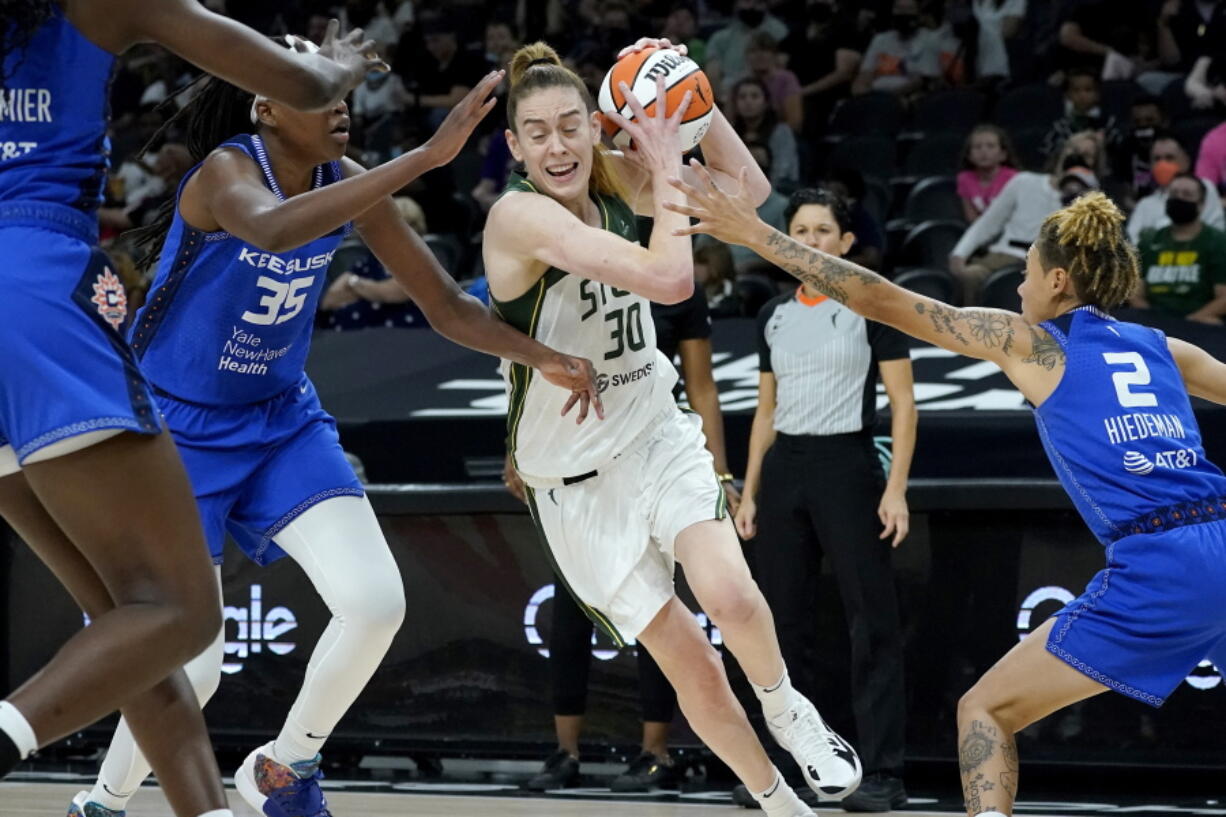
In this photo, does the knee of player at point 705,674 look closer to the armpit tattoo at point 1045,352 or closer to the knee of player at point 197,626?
the armpit tattoo at point 1045,352

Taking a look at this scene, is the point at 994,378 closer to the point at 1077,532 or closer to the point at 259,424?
the point at 1077,532

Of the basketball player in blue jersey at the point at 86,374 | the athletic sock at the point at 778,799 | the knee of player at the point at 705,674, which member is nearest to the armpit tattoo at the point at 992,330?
the knee of player at the point at 705,674

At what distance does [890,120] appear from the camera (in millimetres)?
11547

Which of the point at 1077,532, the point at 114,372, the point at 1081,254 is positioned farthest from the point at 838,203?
the point at 114,372

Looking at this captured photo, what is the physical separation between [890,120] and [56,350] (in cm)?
913

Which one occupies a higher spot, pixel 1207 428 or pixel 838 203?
pixel 838 203

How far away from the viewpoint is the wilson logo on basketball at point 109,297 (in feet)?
10.4

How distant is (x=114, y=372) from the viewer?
3.10 meters

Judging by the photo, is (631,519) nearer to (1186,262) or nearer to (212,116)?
(212,116)

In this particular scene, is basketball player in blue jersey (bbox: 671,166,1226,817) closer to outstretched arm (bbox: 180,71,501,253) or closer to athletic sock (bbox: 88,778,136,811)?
outstretched arm (bbox: 180,71,501,253)

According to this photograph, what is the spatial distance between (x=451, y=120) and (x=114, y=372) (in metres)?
1.01

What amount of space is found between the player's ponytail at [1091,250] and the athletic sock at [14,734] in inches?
105

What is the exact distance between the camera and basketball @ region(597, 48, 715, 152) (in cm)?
441

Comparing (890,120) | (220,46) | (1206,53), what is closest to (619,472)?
(220,46)
